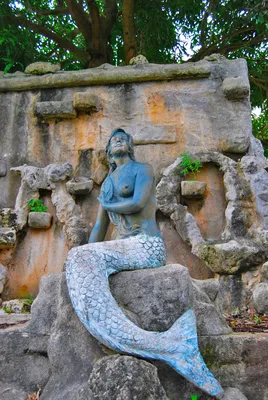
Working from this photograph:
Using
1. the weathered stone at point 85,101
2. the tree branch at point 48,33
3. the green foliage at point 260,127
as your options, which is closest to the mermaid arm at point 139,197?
the weathered stone at point 85,101

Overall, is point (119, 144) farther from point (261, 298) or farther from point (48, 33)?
point (48, 33)

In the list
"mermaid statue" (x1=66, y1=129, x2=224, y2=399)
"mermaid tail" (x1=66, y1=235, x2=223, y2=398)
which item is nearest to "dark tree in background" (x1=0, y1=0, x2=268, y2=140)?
"mermaid statue" (x1=66, y1=129, x2=224, y2=399)

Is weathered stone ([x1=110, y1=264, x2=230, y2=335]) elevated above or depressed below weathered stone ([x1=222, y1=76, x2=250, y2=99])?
below

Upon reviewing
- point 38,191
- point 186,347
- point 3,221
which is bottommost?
point 186,347

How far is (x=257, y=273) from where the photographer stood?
613 centimetres

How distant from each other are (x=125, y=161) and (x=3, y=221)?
9.40 feet

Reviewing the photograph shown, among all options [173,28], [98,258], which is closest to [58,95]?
[173,28]

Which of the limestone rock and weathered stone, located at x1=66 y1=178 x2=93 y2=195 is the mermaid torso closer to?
the limestone rock

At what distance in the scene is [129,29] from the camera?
9.68m

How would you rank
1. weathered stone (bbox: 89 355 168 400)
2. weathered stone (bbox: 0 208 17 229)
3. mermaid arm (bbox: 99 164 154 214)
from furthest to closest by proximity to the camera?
weathered stone (bbox: 0 208 17 229) → mermaid arm (bbox: 99 164 154 214) → weathered stone (bbox: 89 355 168 400)

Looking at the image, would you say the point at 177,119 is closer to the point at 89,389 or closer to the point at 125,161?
the point at 125,161

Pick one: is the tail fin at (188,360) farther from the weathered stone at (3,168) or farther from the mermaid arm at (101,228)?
the weathered stone at (3,168)

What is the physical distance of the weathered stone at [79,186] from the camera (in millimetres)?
7074

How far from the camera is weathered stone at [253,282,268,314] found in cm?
568
